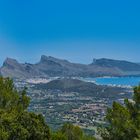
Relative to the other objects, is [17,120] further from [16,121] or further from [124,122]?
[124,122]

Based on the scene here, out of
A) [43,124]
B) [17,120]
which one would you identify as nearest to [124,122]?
[43,124]

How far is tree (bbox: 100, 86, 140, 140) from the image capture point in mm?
23969

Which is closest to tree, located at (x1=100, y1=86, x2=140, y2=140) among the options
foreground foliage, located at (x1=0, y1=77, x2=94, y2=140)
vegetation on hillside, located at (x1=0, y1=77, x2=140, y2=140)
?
vegetation on hillside, located at (x1=0, y1=77, x2=140, y2=140)

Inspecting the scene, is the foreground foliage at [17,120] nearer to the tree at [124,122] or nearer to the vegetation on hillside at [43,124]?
the vegetation on hillside at [43,124]

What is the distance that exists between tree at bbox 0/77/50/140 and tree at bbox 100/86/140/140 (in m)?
3.66

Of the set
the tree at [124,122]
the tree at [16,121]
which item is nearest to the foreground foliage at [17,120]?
the tree at [16,121]

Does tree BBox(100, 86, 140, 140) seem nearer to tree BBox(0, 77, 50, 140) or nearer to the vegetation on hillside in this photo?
the vegetation on hillside

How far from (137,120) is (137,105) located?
3.80 ft

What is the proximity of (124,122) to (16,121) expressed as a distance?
6.04 meters

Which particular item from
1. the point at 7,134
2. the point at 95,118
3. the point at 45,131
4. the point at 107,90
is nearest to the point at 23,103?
the point at 45,131

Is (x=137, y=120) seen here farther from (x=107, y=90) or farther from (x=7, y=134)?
(x=107, y=90)

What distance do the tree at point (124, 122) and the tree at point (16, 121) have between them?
12.0 ft

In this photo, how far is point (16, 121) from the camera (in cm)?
2542

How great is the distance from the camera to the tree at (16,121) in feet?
82.0
